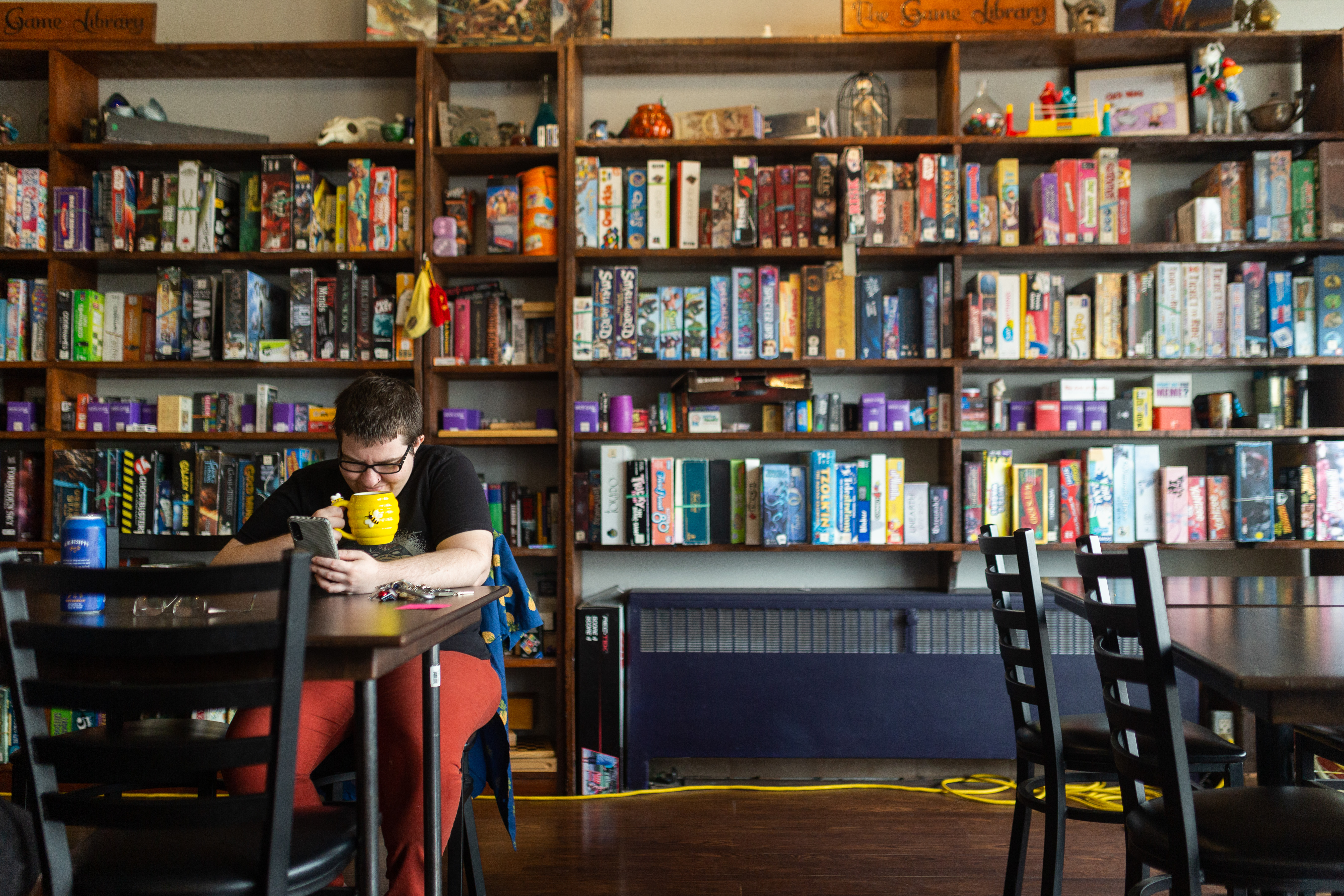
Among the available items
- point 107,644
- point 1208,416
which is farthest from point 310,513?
point 1208,416

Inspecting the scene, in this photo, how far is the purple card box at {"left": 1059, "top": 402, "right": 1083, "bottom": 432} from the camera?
2.82 metres

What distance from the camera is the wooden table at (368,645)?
1.01m

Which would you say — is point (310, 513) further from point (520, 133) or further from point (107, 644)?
point (520, 133)

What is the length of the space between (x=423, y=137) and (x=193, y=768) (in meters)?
2.40

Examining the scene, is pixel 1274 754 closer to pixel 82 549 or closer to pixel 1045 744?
pixel 1045 744

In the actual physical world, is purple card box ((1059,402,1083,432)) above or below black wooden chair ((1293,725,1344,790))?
above

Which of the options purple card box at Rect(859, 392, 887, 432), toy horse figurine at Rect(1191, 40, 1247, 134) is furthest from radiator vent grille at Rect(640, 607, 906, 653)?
toy horse figurine at Rect(1191, 40, 1247, 134)

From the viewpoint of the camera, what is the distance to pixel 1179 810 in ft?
3.61

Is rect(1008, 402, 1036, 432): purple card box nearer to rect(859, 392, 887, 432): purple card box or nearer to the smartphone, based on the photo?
rect(859, 392, 887, 432): purple card box

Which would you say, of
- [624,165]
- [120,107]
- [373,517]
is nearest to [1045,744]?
[373,517]

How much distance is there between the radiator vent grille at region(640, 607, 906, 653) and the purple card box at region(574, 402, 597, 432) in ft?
2.14

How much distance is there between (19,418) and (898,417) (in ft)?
10.1

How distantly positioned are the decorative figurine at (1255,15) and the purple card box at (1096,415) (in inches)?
54.9

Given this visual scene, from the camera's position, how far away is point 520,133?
2.93 m
